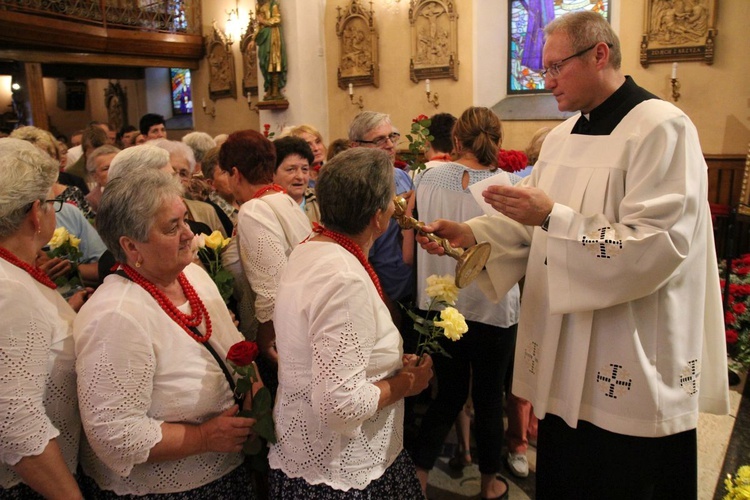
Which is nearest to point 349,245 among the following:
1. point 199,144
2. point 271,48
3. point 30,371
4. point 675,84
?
point 30,371

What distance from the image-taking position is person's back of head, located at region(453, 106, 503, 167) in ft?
9.11

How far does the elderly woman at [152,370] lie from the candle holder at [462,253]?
686 millimetres

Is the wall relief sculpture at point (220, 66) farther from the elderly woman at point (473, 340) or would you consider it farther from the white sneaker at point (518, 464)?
the white sneaker at point (518, 464)

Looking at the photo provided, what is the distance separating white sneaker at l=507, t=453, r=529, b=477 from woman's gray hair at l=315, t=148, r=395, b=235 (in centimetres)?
199

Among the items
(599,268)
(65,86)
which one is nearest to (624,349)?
(599,268)

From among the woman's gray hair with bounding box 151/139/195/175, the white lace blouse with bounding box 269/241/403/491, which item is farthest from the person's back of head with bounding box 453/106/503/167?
the woman's gray hair with bounding box 151/139/195/175

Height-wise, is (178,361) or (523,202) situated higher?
(523,202)

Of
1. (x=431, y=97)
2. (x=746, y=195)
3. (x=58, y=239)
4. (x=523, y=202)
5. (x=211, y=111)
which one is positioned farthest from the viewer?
(x=211, y=111)

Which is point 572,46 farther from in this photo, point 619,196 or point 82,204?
point 82,204

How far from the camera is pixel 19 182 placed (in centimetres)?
164

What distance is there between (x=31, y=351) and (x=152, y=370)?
0.98 ft

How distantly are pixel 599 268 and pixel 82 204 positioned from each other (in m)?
3.02

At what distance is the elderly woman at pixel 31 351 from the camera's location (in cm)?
146

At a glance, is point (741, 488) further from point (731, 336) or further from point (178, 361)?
point (731, 336)
